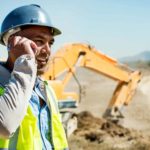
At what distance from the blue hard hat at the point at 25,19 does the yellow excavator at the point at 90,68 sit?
8044 mm

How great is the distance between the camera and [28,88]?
2.04 meters

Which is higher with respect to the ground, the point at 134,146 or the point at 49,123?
the point at 49,123

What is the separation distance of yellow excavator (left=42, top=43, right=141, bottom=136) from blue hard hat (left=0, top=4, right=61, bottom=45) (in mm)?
8044

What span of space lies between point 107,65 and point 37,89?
443 inches

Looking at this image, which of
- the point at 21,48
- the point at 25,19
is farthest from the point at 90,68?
the point at 21,48

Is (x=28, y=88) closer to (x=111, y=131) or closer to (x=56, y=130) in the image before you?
(x=56, y=130)

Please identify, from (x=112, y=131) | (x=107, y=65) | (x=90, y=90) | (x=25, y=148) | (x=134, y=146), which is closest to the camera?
(x=25, y=148)

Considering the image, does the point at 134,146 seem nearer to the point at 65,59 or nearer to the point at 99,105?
the point at 65,59

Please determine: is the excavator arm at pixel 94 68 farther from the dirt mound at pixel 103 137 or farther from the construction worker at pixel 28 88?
the construction worker at pixel 28 88

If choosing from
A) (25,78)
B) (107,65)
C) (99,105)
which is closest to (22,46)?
(25,78)

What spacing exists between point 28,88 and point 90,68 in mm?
11697

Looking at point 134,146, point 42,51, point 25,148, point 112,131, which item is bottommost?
point 112,131

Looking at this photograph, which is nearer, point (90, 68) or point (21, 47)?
point (21, 47)

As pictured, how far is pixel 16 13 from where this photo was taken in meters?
2.74
